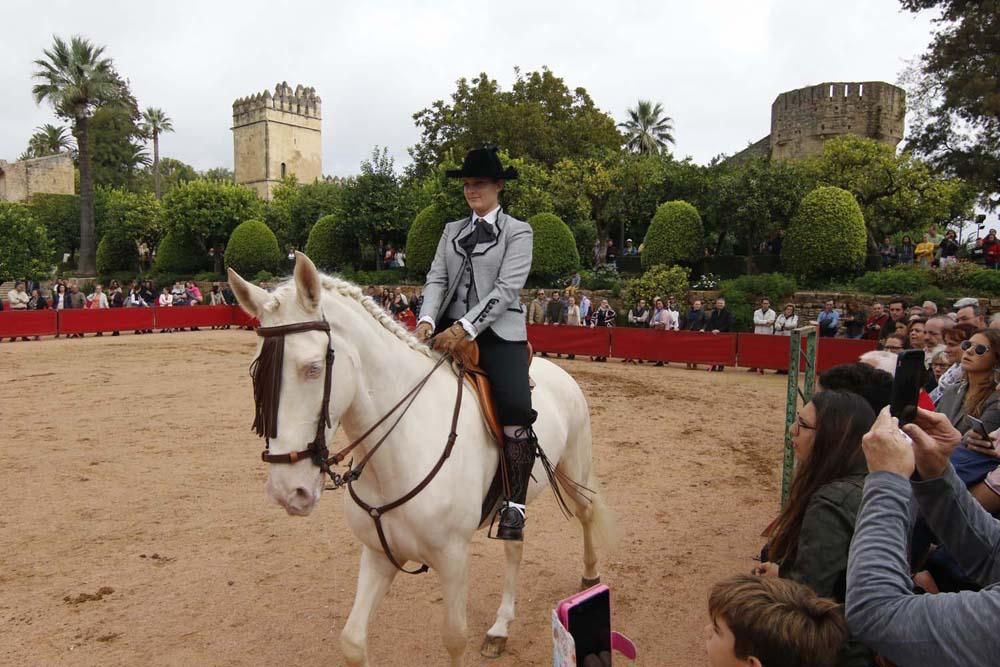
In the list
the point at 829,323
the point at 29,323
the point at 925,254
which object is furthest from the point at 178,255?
the point at 925,254

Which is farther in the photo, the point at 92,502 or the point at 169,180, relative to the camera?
the point at 169,180

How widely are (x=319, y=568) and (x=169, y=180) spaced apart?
2871 inches

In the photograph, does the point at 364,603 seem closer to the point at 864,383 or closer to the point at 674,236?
the point at 864,383

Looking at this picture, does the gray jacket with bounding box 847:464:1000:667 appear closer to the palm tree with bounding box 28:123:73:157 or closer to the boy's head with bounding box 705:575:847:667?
the boy's head with bounding box 705:575:847:667

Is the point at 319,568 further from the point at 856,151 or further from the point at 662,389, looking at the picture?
the point at 856,151

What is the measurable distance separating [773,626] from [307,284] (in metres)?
2.12

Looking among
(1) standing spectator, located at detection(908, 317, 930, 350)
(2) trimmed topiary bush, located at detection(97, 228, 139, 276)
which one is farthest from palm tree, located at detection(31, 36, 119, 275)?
(1) standing spectator, located at detection(908, 317, 930, 350)

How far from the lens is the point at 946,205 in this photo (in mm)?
22578

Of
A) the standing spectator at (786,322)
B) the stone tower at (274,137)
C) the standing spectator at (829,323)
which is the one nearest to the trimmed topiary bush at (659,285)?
the standing spectator at (786,322)

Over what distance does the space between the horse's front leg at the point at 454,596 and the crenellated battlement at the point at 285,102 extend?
6742 cm

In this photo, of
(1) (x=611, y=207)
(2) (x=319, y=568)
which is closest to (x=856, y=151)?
(1) (x=611, y=207)

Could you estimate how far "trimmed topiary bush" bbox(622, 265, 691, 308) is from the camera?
20531mm

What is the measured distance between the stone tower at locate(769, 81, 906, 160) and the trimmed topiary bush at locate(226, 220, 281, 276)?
26.9 meters

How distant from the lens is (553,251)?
24172mm
